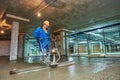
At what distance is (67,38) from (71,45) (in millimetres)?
1326

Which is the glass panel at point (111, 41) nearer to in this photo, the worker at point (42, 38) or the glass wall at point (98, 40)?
the glass wall at point (98, 40)

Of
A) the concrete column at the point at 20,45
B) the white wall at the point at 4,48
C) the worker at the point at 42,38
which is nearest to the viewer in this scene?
the worker at the point at 42,38

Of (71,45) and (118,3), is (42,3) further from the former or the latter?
(71,45)

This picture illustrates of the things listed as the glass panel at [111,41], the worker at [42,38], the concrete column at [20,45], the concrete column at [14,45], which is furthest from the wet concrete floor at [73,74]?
the concrete column at [20,45]

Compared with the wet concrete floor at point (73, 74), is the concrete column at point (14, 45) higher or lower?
higher

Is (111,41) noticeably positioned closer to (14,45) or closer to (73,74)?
(14,45)

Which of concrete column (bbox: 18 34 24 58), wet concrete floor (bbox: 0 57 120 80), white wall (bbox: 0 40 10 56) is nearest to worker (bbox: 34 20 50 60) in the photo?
wet concrete floor (bbox: 0 57 120 80)

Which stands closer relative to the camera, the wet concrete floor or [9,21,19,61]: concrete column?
the wet concrete floor

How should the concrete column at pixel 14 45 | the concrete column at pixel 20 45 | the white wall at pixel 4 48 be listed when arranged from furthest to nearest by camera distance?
the white wall at pixel 4 48
the concrete column at pixel 20 45
the concrete column at pixel 14 45

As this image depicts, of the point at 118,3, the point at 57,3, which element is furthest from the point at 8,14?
the point at 118,3

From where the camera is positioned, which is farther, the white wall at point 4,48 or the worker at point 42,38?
the white wall at point 4,48

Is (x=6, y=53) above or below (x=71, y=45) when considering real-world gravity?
below

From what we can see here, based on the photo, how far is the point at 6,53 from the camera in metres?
15.9

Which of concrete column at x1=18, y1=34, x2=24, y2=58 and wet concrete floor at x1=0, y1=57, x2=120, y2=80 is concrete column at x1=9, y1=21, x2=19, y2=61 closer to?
wet concrete floor at x1=0, y1=57, x2=120, y2=80
